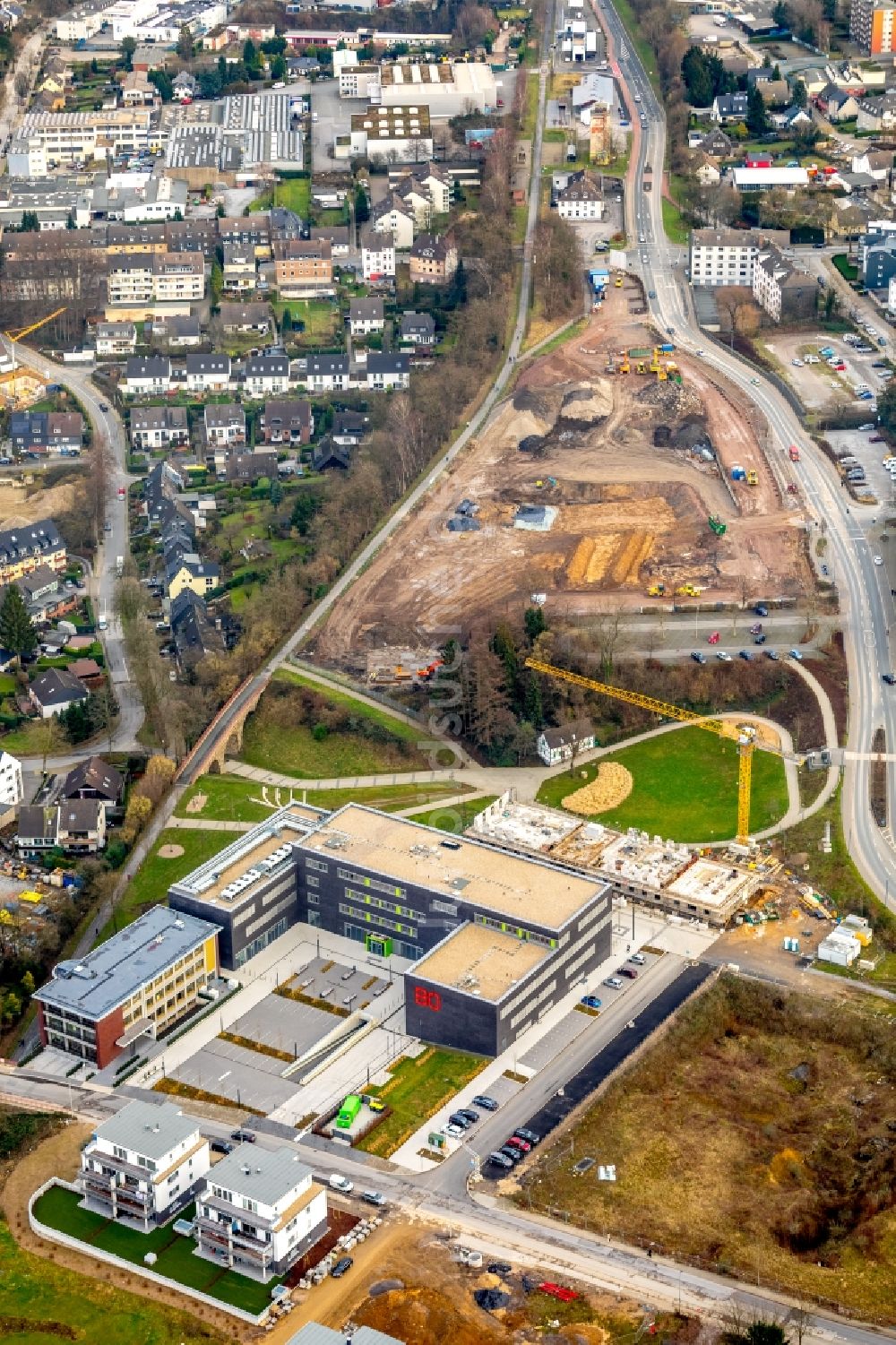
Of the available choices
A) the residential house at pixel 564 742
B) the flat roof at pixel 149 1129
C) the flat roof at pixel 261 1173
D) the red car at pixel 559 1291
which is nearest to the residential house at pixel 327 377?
the residential house at pixel 564 742

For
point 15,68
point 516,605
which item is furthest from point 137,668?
point 15,68

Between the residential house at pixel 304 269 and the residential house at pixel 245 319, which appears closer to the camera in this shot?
the residential house at pixel 245 319

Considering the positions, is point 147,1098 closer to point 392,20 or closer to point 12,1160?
point 12,1160

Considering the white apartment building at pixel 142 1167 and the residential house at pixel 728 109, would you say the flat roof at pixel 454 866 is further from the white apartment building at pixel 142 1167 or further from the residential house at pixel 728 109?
the residential house at pixel 728 109

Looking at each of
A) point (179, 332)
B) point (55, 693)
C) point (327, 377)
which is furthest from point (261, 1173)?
point (179, 332)

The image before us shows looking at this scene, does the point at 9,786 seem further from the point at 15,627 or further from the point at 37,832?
the point at 15,627

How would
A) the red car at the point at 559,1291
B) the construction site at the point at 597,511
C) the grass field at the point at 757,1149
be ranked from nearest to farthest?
the red car at the point at 559,1291, the grass field at the point at 757,1149, the construction site at the point at 597,511
